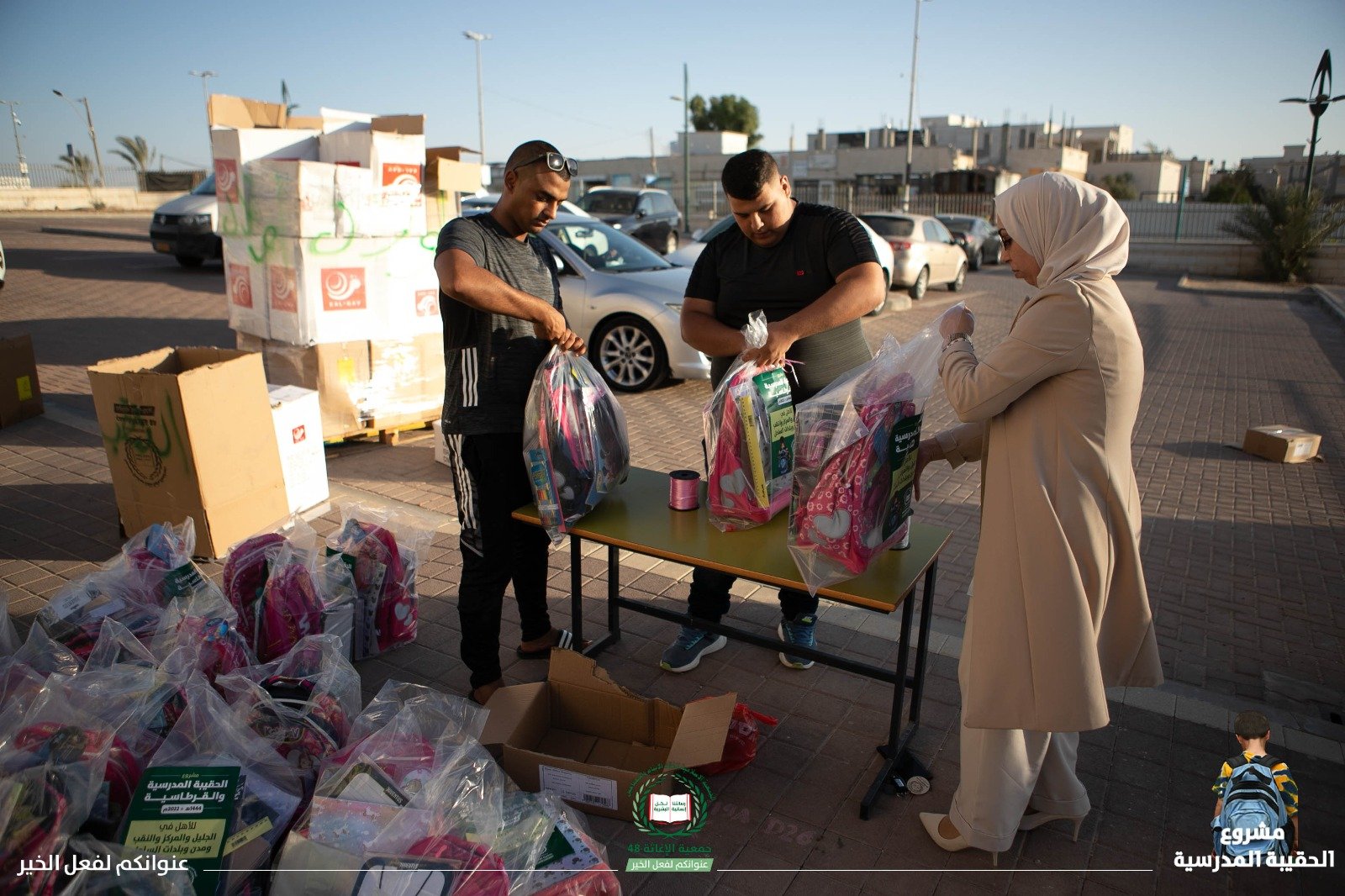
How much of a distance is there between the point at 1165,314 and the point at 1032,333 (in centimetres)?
1573

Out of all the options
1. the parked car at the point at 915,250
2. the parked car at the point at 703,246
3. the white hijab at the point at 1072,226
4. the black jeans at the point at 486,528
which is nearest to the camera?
the white hijab at the point at 1072,226

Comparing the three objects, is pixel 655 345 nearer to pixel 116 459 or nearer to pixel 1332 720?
pixel 116 459

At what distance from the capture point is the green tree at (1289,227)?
20.1m

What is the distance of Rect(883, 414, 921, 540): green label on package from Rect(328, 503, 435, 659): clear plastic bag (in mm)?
2147

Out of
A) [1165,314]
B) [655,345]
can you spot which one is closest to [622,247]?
[655,345]

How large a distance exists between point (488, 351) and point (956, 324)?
5.18 ft

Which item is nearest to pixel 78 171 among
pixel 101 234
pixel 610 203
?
pixel 101 234

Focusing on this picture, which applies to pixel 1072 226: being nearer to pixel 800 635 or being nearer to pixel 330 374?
pixel 800 635

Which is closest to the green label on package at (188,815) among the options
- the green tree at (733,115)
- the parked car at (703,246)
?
the parked car at (703,246)

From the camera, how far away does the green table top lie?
2588 mm

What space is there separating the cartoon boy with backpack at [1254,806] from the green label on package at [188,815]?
2723mm

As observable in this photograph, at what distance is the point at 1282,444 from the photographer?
6824 mm

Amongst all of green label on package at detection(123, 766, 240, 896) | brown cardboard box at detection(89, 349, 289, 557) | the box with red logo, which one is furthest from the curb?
green label on package at detection(123, 766, 240, 896)

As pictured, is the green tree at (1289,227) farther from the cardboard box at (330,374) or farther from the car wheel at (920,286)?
the cardboard box at (330,374)
